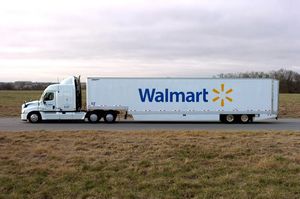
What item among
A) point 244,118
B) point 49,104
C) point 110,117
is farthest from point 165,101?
point 49,104

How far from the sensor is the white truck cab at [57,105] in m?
23.2

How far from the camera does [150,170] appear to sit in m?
7.08

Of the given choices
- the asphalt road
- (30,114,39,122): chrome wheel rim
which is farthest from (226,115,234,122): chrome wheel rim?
(30,114,39,122): chrome wheel rim

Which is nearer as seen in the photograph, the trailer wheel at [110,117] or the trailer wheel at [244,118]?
the trailer wheel at [110,117]

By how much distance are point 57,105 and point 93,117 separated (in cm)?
245

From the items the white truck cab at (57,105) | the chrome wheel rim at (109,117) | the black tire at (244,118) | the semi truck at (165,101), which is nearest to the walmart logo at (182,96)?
the semi truck at (165,101)

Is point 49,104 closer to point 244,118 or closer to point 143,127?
point 143,127

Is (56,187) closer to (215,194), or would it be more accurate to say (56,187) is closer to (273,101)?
(215,194)

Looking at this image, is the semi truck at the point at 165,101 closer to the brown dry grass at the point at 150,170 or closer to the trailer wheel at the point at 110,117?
the trailer wheel at the point at 110,117

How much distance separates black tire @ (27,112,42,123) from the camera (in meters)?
23.2

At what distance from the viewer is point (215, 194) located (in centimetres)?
577

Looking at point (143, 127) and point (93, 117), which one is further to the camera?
point (93, 117)

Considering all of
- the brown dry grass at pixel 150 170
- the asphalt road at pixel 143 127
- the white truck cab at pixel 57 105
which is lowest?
the asphalt road at pixel 143 127

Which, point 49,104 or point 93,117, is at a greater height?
point 49,104
